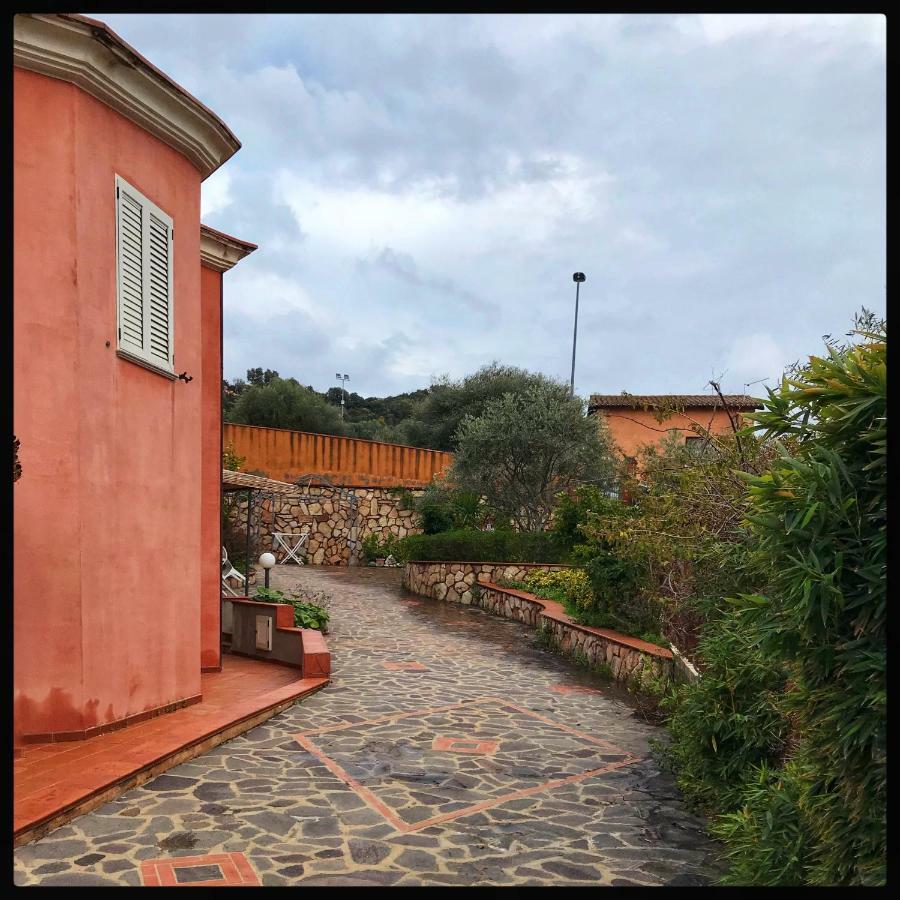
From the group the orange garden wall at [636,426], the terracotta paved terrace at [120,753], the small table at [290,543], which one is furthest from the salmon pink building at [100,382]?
the orange garden wall at [636,426]

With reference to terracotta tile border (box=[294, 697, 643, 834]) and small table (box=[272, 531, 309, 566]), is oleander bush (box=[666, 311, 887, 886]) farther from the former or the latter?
small table (box=[272, 531, 309, 566])

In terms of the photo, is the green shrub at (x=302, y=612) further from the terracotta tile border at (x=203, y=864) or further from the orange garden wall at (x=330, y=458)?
the orange garden wall at (x=330, y=458)

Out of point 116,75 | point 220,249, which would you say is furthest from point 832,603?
point 220,249

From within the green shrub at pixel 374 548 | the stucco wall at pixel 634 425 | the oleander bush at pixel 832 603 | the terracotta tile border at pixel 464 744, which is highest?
the stucco wall at pixel 634 425

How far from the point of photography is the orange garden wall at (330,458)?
82.6 ft

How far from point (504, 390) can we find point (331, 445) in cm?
692

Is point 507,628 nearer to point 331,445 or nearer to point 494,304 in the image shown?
point 331,445

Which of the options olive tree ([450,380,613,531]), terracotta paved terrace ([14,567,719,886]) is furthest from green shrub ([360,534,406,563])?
terracotta paved terrace ([14,567,719,886])

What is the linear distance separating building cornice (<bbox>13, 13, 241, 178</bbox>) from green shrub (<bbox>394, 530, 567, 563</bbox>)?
12756mm

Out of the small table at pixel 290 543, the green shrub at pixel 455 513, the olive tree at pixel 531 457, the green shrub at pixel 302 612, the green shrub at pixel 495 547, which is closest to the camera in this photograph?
the green shrub at pixel 302 612

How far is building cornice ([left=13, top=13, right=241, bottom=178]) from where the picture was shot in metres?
5.67

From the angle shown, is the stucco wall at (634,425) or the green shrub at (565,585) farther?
the stucco wall at (634,425)

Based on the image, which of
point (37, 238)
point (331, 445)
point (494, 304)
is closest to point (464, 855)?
point (37, 238)

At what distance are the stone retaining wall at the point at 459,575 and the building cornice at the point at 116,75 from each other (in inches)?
502
